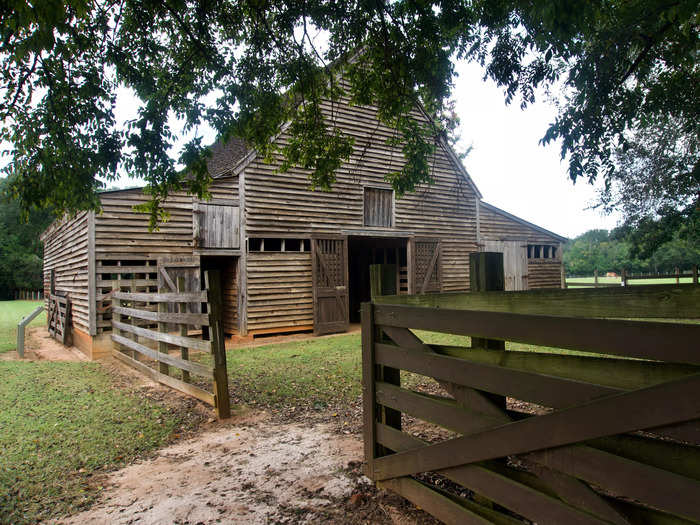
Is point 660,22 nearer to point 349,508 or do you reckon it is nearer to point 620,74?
point 620,74

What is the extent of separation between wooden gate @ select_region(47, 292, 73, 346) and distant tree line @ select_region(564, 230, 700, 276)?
40.1 m

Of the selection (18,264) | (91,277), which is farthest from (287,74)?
(18,264)

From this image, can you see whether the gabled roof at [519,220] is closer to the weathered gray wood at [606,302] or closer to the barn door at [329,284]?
the barn door at [329,284]

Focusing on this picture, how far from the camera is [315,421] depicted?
490 cm

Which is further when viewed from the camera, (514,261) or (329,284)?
(514,261)

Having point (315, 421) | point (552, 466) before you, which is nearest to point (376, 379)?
point (552, 466)

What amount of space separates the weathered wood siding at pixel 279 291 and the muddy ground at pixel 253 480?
22.8 ft

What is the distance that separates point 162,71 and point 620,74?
260 inches

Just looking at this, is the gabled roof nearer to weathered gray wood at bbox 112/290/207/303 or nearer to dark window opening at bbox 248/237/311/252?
dark window opening at bbox 248/237/311/252

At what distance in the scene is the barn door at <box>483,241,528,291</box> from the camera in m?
16.4

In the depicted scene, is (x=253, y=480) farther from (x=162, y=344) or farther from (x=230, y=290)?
(x=230, y=290)

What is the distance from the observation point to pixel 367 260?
57.2 feet

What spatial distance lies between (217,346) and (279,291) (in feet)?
23.9

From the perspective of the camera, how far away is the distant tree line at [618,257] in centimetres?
5272
